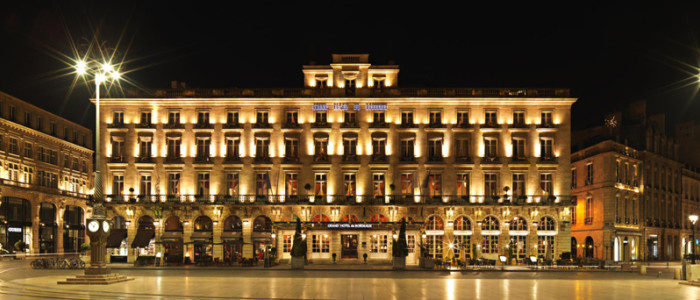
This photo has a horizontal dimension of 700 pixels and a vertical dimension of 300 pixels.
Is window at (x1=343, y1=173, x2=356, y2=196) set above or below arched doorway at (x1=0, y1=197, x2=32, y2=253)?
above

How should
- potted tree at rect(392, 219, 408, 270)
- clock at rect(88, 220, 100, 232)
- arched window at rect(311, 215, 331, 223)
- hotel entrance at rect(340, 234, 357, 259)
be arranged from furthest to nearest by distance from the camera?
arched window at rect(311, 215, 331, 223), hotel entrance at rect(340, 234, 357, 259), potted tree at rect(392, 219, 408, 270), clock at rect(88, 220, 100, 232)

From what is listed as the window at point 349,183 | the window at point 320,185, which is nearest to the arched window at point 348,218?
the window at point 349,183

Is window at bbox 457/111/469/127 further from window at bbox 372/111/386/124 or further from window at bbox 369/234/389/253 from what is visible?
window at bbox 369/234/389/253

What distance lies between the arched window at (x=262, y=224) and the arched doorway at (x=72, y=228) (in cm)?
3847

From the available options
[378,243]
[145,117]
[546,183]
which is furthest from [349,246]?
[145,117]

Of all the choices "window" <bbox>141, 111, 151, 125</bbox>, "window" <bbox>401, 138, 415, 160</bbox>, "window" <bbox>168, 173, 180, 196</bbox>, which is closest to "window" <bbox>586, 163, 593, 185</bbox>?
"window" <bbox>401, 138, 415, 160</bbox>

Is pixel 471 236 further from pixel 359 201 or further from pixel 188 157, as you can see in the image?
Answer: pixel 188 157

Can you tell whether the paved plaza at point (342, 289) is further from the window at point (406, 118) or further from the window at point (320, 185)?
the window at point (406, 118)

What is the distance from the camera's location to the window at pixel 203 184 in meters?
64.7

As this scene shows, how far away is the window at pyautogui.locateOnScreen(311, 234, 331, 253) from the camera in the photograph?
6223cm

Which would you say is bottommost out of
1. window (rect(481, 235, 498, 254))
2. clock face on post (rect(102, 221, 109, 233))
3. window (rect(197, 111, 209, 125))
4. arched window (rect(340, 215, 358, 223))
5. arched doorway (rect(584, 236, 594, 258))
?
arched doorway (rect(584, 236, 594, 258))

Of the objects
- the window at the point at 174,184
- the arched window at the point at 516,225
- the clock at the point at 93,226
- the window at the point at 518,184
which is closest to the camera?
the clock at the point at 93,226

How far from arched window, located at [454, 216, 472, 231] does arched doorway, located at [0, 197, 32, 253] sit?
4978 cm

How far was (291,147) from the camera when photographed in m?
A: 65.1
